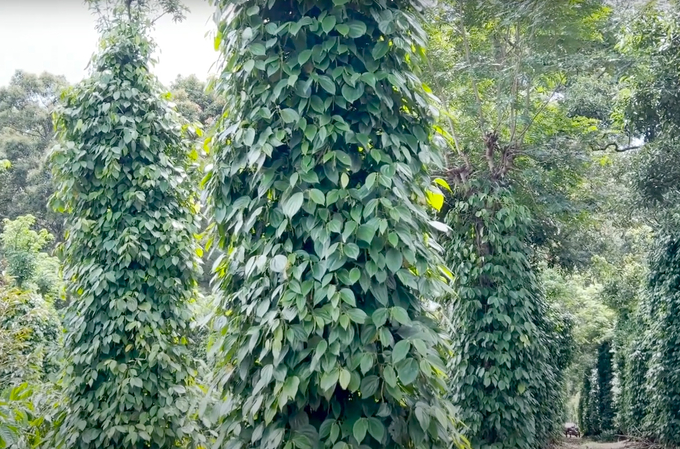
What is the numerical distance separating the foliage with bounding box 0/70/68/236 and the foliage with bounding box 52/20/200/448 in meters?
11.7

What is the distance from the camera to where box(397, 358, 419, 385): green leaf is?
1.88 m

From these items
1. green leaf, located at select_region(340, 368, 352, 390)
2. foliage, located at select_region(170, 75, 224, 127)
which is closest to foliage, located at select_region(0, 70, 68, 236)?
foliage, located at select_region(170, 75, 224, 127)

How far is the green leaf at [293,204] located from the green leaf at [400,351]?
0.56m

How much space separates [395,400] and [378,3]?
4.78 feet

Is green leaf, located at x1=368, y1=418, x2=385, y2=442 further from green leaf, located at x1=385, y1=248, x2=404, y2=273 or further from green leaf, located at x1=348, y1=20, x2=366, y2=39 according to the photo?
green leaf, located at x1=348, y1=20, x2=366, y2=39

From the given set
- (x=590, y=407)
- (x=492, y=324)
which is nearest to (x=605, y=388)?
(x=590, y=407)

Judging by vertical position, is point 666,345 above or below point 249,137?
below

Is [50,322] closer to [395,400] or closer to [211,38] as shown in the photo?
[211,38]

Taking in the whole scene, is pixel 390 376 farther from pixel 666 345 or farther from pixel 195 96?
pixel 195 96

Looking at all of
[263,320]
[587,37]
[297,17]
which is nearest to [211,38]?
[297,17]

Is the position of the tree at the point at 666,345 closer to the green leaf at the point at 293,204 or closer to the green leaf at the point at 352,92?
the green leaf at the point at 352,92

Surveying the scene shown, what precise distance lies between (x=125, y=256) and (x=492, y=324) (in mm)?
3702

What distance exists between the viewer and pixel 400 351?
190cm

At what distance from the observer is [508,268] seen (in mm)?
6051
